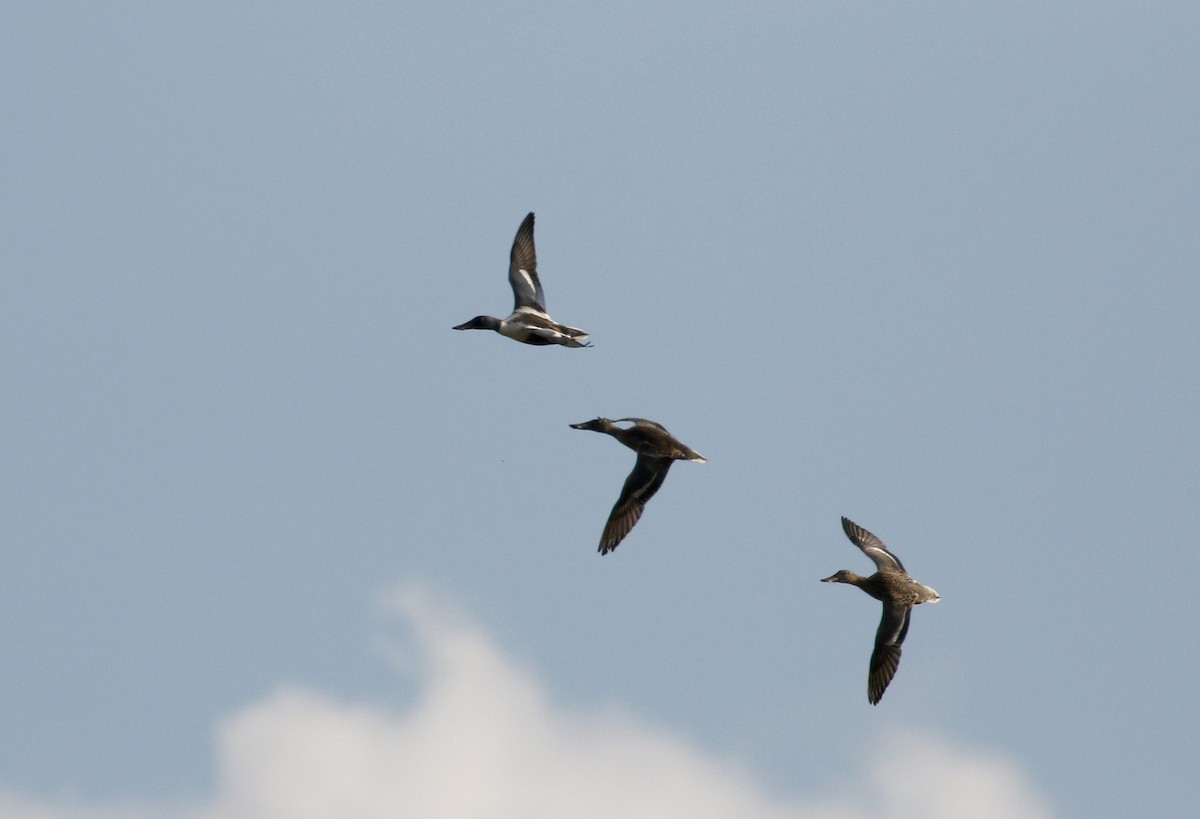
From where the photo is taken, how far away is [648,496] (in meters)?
23.0

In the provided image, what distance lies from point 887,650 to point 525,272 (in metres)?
8.03

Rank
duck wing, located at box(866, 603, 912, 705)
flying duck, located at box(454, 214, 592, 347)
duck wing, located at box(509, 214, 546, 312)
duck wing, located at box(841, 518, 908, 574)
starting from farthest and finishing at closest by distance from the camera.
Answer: duck wing, located at box(509, 214, 546, 312)
flying duck, located at box(454, 214, 592, 347)
duck wing, located at box(841, 518, 908, 574)
duck wing, located at box(866, 603, 912, 705)

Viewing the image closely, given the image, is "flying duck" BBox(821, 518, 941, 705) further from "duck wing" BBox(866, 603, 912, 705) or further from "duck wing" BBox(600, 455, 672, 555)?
"duck wing" BBox(600, 455, 672, 555)

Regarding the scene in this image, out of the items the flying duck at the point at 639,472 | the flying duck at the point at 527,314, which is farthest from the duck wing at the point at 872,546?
the flying duck at the point at 527,314

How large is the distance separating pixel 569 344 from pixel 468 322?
245 centimetres

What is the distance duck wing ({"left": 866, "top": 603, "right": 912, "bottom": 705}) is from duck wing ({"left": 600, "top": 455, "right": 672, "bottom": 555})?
3.62m

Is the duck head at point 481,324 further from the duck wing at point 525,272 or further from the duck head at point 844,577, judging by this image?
the duck head at point 844,577

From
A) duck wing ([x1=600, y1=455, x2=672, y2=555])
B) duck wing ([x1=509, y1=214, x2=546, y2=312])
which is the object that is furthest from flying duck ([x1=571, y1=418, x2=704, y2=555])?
duck wing ([x1=509, y1=214, x2=546, y2=312])

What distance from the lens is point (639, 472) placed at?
75.5 feet

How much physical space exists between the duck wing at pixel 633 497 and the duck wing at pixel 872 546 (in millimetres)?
2979

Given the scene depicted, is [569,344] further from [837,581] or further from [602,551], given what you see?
[837,581]

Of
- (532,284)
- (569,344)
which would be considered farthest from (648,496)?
(532,284)

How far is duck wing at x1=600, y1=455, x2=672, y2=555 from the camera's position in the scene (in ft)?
75.3

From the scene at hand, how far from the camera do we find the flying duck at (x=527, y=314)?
24062mm
